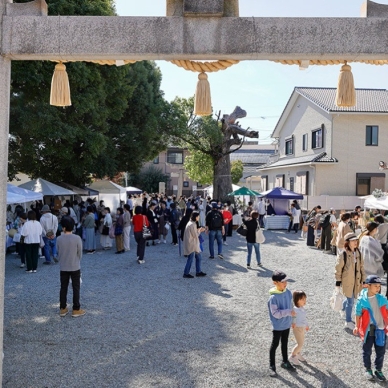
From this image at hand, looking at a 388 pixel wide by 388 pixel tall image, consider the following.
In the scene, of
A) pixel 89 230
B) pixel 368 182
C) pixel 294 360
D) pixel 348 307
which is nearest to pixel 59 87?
pixel 294 360

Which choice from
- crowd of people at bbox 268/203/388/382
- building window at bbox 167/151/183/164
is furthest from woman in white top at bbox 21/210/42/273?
building window at bbox 167/151/183/164

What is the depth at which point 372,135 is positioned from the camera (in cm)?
2441

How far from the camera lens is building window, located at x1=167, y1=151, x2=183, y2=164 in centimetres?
5469

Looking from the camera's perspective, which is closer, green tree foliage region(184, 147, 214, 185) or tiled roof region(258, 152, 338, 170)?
tiled roof region(258, 152, 338, 170)

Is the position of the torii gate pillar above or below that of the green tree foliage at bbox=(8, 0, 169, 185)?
below

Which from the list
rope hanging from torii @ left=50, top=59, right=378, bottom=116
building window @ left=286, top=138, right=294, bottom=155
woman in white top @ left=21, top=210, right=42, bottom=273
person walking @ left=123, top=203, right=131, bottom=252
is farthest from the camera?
building window @ left=286, top=138, right=294, bottom=155

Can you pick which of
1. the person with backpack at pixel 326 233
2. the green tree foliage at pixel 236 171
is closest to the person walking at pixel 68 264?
the person with backpack at pixel 326 233

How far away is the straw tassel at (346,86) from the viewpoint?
4.46 m

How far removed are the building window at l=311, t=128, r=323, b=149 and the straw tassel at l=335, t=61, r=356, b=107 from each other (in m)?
21.9

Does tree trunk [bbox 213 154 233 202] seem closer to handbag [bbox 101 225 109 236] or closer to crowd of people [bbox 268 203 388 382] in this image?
handbag [bbox 101 225 109 236]

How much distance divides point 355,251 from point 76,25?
16.7 ft

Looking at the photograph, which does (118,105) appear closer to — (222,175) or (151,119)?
(151,119)

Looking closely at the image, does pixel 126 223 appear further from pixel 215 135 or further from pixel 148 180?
pixel 148 180

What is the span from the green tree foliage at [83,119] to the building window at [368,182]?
1221 centimetres
